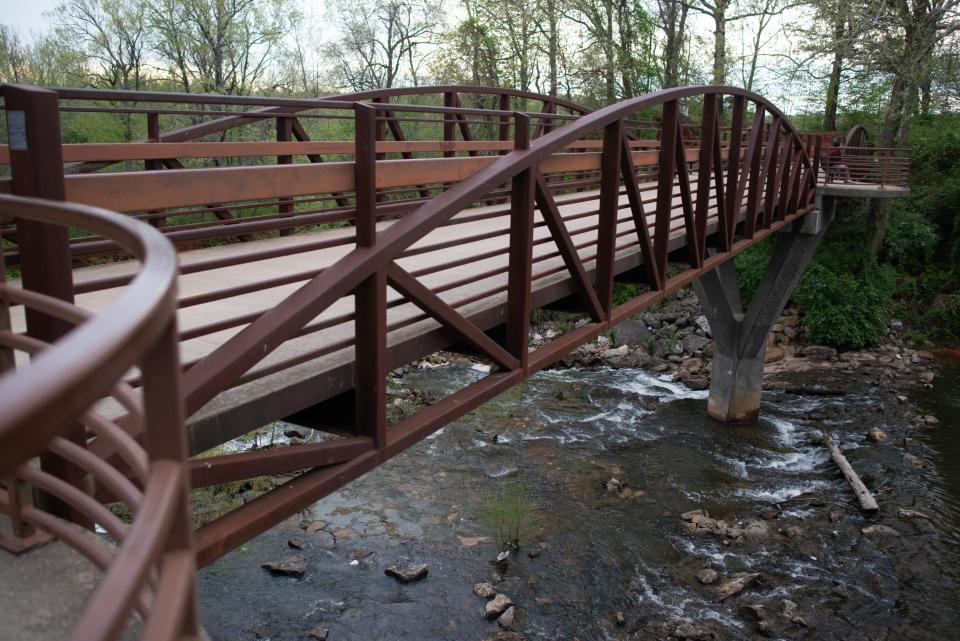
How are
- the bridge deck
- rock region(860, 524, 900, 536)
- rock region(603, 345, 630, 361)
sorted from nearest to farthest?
the bridge deck
rock region(860, 524, 900, 536)
rock region(603, 345, 630, 361)

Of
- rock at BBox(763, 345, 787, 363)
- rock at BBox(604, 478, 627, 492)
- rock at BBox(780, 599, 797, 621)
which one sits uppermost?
rock at BBox(763, 345, 787, 363)

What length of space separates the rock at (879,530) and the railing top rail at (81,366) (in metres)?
10.7

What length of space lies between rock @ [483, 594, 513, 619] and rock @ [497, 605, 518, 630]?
2.1 inches

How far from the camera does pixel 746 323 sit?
48.0 feet

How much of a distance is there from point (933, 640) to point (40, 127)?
8.88 metres

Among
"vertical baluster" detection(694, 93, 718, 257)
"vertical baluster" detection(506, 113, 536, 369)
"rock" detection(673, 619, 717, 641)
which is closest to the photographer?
"vertical baluster" detection(506, 113, 536, 369)

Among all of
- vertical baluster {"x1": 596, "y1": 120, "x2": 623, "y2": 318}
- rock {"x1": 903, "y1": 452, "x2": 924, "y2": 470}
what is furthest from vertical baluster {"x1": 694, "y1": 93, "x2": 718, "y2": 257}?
rock {"x1": 903, "y1": 452, "x2": 924, "y2": 470}

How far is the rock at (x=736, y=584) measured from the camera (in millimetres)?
8641

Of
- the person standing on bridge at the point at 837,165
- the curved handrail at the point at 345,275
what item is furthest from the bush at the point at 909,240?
the curved handrail at the point at 345,275

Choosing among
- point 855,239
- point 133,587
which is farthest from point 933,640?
point 855,239

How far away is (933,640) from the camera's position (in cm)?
788

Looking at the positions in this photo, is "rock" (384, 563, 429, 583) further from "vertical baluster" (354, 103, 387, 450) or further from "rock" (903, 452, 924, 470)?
"rock" (903, 452, 924, 470)

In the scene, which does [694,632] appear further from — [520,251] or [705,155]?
[520,251]

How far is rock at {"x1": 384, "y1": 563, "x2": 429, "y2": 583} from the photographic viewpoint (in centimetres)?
852
